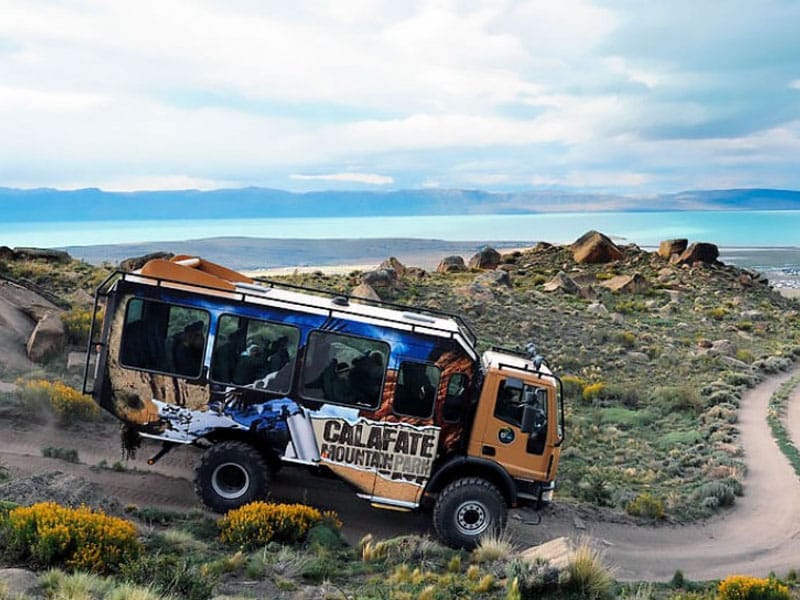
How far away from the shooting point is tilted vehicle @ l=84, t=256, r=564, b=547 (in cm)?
1105

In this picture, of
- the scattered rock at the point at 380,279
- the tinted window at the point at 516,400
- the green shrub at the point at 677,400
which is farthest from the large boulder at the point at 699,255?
the tinted window at the point at 516,400

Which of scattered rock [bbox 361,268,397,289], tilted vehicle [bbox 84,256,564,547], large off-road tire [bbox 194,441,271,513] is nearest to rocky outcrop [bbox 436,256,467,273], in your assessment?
scattered rock [bbox 361,268,397,289]

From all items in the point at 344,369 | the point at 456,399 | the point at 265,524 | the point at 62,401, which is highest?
the point at 344,369

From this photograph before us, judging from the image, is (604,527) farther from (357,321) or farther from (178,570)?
(178,570)

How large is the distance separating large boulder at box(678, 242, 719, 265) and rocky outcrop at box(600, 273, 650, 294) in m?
15.5

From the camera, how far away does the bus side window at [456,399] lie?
11.1 metres

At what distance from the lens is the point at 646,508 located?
13961 millimetres

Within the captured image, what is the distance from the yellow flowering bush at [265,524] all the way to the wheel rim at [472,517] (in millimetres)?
2128

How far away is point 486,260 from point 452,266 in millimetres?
5453

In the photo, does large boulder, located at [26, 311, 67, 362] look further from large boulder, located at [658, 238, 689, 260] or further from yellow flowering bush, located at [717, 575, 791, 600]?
large boulder, located at [658, 238, 689, 260]

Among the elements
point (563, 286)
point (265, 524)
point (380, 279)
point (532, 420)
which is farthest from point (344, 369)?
point (563, 286)

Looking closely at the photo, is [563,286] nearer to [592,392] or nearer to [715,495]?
[592,392]

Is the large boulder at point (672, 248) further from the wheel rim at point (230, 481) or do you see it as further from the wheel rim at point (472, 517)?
the wheel rim at point (230, 481)

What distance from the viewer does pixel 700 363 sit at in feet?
97.7
